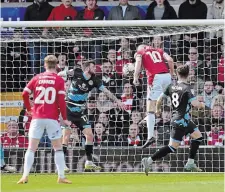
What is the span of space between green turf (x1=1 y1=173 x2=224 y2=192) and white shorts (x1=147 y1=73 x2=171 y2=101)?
1.53 metres

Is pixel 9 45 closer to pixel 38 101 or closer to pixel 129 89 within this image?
pixel 129 89

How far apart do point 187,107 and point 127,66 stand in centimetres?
243

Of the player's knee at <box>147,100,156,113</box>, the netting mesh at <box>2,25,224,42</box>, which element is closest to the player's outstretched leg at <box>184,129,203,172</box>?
the player's knee at <box>147,100,156,113</box>

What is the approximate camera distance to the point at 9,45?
18594mm

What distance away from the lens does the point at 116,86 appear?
59.4 feet

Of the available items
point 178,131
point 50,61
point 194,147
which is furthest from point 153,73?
point 50,61

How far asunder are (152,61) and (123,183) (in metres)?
3.27

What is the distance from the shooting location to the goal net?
17000 mm

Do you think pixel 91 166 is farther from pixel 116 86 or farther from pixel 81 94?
pixel 116 86

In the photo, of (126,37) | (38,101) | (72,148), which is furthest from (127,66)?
(38,101)

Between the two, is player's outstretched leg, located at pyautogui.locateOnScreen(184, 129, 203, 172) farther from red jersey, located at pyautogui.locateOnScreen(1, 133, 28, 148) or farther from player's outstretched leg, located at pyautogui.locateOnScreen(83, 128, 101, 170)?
red jersey, located at pyautogui.locateOnScreen(1, 133, 28, 148)

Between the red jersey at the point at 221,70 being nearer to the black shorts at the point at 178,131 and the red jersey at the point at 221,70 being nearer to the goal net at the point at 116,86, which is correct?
the goal net at the point at 116,86

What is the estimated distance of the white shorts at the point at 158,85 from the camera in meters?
16.4

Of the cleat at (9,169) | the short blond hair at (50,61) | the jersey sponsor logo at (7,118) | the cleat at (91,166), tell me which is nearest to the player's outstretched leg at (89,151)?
the cleat at (91,166)
